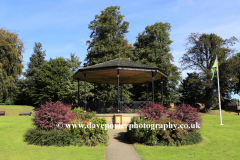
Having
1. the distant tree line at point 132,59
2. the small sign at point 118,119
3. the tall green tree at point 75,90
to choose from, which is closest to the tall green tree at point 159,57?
the distant tree line at point 132,59

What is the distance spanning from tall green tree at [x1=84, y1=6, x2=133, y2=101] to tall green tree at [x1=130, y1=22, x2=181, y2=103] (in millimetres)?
3601

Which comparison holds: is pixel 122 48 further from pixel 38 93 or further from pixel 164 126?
pixel 164 126

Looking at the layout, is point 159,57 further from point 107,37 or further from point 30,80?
point 30,80

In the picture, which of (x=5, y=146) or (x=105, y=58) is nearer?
(x=5, y=146)

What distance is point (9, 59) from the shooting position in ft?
137

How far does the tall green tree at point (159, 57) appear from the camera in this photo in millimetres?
38625

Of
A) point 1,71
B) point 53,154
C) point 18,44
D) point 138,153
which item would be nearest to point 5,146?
point 53,154

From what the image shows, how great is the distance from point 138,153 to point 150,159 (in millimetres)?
1008

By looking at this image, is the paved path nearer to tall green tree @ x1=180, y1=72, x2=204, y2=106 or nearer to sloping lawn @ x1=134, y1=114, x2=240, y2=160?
sloping lawn @ x1=134, y1=114, x2=240, y2=160

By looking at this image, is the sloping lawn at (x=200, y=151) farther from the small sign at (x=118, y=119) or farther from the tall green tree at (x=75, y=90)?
the tall green tree at (x=75, y=90)

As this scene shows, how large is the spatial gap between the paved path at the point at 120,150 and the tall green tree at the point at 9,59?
3665cm

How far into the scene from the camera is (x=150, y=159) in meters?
8.05

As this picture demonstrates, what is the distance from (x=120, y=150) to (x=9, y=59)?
4109 centimetres

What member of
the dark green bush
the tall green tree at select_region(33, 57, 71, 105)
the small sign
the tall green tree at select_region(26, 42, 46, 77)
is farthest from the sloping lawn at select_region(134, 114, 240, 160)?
the tall green tree at select_region(26, 42, 46, 77)
